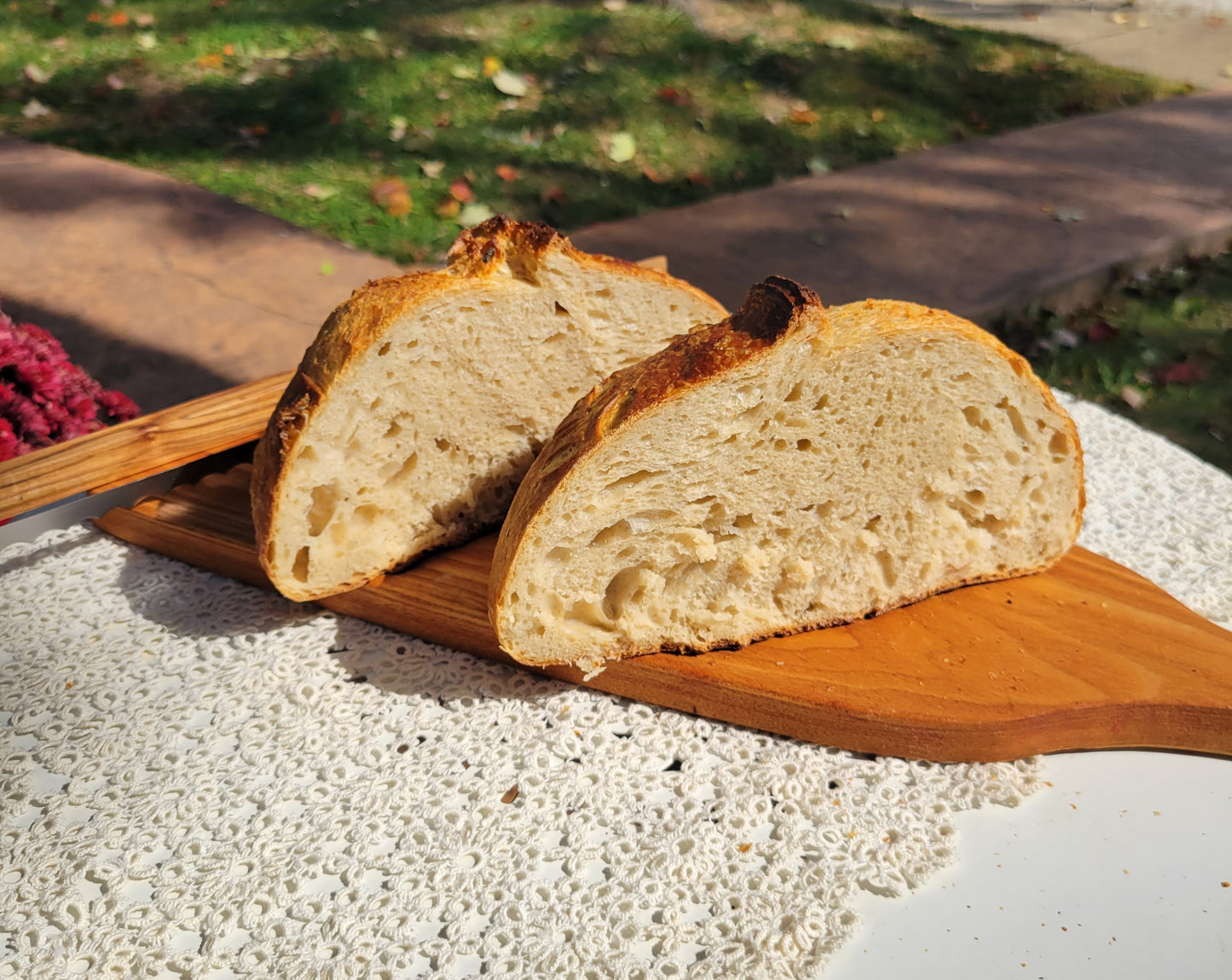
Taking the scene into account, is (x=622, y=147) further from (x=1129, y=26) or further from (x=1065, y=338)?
(x=1129, y=26)

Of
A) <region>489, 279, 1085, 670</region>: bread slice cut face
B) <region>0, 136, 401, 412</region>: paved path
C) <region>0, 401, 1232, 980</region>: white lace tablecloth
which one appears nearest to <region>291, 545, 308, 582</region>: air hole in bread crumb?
<region>0, 401, 1232, 980</region>: white lace tablecloth

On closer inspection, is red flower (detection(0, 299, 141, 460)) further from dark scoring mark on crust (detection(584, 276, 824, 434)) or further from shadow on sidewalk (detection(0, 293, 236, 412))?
dark scoring mark on crust (detection(584, 276, 824, 434))

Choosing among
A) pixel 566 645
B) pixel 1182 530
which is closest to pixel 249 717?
pixel 566 645

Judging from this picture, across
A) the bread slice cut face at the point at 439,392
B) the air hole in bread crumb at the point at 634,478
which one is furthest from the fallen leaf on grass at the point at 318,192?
the air hole in bread crumb at the point at 634,478

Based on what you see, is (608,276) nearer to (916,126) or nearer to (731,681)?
(731,681)

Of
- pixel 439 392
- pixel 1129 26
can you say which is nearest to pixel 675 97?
pixel 1129 26

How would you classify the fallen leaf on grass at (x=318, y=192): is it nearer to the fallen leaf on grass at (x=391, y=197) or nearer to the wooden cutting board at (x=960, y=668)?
the fallen leaf on grass at (x=391, y=197)

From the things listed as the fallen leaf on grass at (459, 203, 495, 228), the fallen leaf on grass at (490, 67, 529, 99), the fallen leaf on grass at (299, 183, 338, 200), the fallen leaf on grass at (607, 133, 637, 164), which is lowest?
the fallen leaf on grass at (459, 203, 495, 228)
